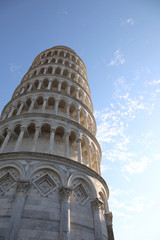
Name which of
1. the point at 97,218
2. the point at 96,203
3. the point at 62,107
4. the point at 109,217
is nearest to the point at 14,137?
the point at 62,107

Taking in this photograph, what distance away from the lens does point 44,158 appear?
11.5 metres

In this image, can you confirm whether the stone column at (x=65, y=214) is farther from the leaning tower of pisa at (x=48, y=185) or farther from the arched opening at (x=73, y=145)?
the arched opening at (x=73, y=145)

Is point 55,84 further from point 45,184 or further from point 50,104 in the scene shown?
point 45,184

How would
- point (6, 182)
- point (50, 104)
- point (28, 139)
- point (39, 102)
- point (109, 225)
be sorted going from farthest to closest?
point (50, 104) → point (39, 102) → point (28, 139) → point (109, 225) → point (6, 182)

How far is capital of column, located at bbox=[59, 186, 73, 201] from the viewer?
33.2 ft

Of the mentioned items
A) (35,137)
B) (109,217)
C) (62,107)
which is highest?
(62,107)

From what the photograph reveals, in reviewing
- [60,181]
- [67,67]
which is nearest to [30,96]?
[67,67]

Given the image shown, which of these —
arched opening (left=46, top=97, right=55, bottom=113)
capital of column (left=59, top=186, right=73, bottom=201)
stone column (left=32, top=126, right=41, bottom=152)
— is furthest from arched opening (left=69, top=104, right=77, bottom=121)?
capital of column (left=59, top=186, right=73, bottom=201)

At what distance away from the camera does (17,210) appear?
28.7 feet

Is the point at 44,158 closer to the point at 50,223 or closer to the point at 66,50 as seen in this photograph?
the point at 50,223

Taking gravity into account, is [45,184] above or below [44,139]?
below

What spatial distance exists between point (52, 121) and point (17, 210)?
7.65 m

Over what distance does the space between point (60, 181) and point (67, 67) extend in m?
17.2

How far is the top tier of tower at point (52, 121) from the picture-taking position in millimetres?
14117
